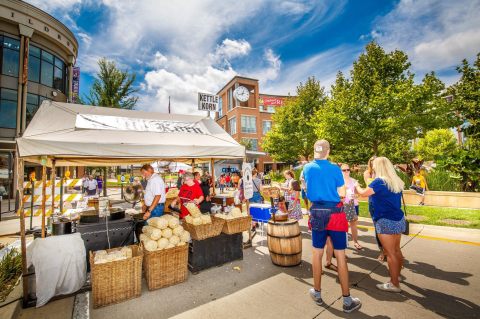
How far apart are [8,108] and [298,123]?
26214mm

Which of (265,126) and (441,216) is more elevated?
(265,126)

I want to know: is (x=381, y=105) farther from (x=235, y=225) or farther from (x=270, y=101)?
(x=270, y=101)

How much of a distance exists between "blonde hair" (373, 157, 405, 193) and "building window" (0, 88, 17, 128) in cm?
2468

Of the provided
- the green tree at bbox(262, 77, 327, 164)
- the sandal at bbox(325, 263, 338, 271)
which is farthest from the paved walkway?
the green tree at bbox(262, 77, 327, 164)

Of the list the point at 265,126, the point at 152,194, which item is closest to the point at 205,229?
the point at 152,194

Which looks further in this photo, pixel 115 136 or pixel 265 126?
pixel 265 126

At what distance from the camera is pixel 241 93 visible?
4338 centimetres

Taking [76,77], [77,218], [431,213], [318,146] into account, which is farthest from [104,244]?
[76,77]

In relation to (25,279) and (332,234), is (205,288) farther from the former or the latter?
(25,279)

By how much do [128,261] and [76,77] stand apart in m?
27.4

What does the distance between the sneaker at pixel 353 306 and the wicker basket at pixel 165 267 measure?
2.68 m

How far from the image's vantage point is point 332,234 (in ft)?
11.1

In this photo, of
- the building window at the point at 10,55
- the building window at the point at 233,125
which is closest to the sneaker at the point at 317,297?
the building window at the point at 10,55

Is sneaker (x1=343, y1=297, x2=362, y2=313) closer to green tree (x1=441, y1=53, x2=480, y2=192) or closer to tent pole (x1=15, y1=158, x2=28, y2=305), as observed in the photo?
tent pole (x1=15, y1=158, x2=28, y2=305)
